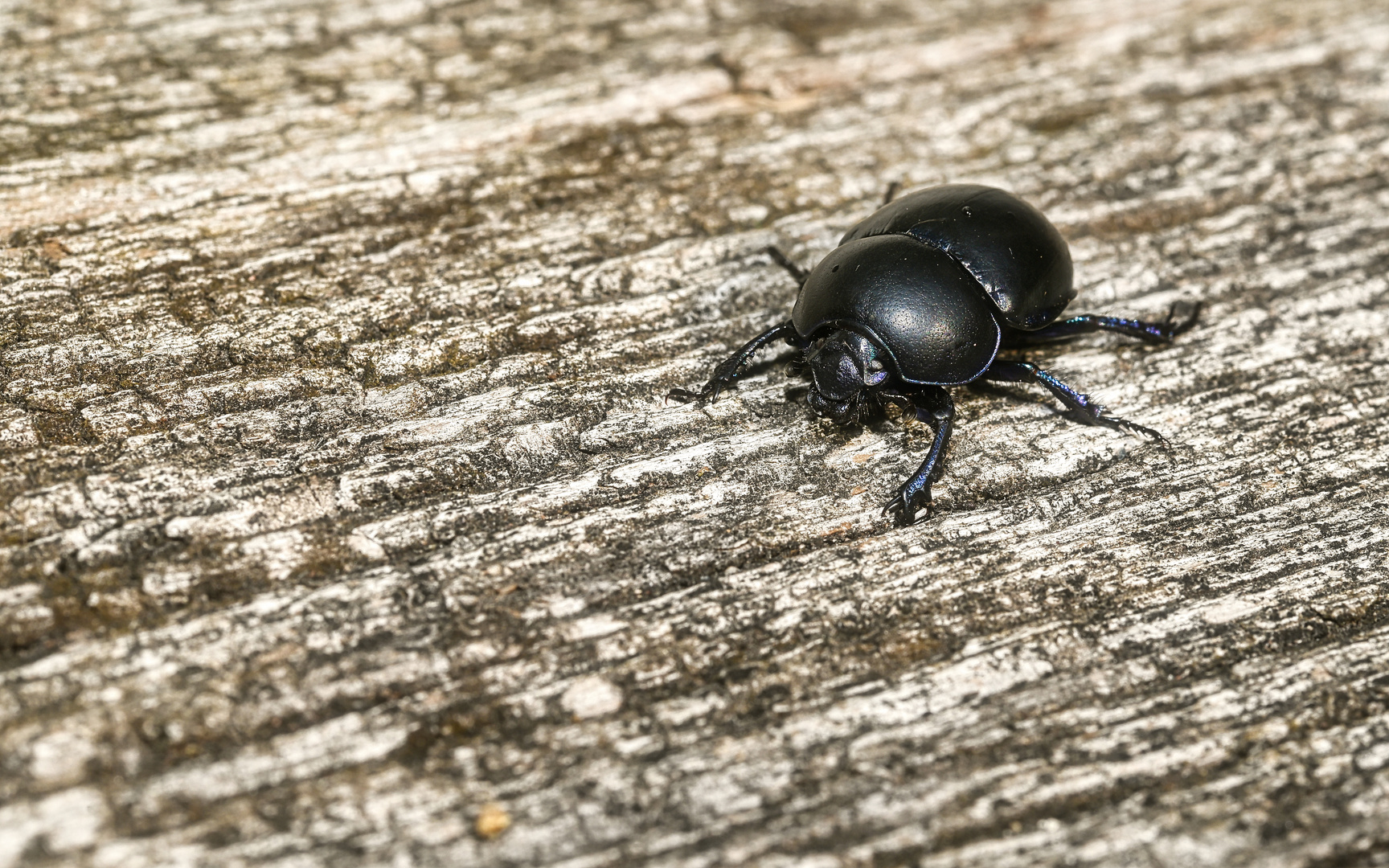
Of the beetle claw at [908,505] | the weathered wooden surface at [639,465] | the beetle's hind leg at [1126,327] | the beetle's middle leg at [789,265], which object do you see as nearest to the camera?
the weathered wooden surface at [639,465]

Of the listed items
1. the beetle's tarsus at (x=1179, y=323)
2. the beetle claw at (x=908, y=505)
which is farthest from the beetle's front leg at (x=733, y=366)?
the beetle's tarsus at (x=1179, y=323)

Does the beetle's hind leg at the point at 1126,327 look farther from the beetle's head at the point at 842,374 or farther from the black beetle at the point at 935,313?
the beetle's head at the point at 842,374

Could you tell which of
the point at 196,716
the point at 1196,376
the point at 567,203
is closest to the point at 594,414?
the point at 567,203

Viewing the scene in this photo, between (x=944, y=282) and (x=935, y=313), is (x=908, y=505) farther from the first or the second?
(x=944, y=282)

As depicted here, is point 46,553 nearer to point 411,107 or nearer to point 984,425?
point 411,107

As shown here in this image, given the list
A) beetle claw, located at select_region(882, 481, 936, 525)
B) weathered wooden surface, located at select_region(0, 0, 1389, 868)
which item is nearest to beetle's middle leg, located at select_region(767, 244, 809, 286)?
weathered wooden surface, located at select_region(0, 0, 1389, 868)

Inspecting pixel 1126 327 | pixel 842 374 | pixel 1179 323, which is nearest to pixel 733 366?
pixel 842 374
